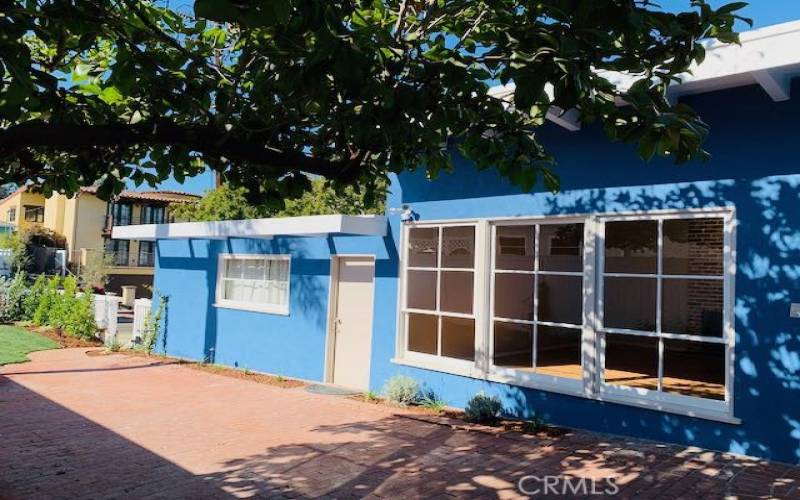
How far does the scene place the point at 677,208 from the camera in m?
6.69

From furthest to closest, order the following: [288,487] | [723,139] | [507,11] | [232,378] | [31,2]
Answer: [232,378], [723,139], [288,487], [507,11], [31,2]

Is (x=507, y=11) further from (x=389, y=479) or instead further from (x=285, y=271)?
(x=285, y=271)

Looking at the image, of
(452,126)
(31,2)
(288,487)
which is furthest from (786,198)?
(31,2)

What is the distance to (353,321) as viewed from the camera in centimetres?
1018

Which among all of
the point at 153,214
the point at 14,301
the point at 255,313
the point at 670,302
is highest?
the point at 153,214

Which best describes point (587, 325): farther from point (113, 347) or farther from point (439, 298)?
point (113, 347)

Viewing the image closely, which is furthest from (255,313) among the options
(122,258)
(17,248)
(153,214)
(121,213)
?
(153,214)

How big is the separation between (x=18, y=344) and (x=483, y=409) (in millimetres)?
12525

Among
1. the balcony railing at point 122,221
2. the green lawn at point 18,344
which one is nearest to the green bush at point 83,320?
the green lawn at point 18,344

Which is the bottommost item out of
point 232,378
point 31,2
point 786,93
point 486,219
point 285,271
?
point 232,378

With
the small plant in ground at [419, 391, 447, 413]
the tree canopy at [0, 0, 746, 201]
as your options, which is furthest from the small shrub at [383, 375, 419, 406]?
the tree canopy at [0, 0, 746, 201]

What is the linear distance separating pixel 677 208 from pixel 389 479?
166 inches

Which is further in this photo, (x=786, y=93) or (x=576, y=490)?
(x=786, y=93)

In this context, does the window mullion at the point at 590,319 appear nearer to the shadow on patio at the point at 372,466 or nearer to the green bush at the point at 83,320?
the shadow on patio at the point at 372,466
